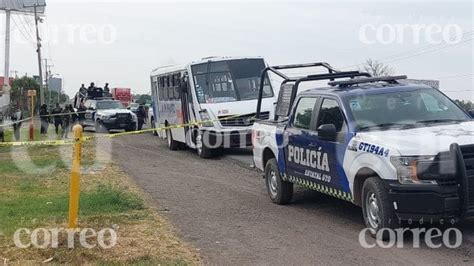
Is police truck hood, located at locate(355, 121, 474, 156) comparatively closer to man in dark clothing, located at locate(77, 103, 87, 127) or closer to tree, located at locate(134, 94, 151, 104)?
man in dark clothing, located at locate(77, 103, 87, 127)

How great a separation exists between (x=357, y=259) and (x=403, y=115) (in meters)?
2.27

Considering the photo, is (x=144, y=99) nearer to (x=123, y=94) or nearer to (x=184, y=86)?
(x=123, y=94)

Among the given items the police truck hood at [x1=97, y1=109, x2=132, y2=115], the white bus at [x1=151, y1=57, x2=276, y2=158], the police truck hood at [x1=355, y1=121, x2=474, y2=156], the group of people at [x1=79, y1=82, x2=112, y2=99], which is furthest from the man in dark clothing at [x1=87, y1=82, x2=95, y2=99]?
the police truck hood at [x1=355, y1=121, x2=474, y2=156]

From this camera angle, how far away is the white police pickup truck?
257 inches

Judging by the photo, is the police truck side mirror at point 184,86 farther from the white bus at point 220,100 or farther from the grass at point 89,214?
the grass at point 89,214

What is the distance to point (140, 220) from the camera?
8.33 meters

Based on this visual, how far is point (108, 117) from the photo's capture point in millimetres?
29688

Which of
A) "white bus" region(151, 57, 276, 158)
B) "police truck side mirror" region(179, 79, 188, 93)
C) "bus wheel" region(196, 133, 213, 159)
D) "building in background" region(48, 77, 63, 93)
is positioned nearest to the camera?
"white bus" region(151, 57, 276, 158)

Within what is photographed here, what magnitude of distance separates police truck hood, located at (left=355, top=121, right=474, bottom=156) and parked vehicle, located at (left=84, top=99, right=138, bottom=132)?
76.6 feet

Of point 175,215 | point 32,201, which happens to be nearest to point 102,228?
point 175,215

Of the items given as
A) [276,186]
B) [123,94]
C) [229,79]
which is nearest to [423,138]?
[276,186]

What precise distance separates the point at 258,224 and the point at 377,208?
1840 millimetres

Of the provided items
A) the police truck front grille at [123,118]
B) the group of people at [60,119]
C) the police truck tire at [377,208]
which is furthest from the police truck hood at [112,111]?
the police truck tire at [377,208]

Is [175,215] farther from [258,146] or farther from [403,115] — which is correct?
[403,115]
